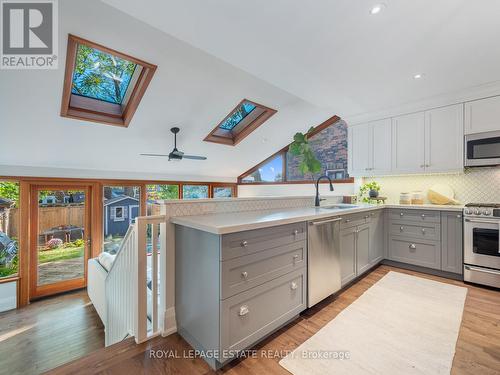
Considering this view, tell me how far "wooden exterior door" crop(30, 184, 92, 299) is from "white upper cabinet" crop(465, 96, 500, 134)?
673 centimetres

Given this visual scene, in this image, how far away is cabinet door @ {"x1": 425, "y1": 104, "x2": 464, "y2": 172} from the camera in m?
3.16

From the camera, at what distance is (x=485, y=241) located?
2670 mm

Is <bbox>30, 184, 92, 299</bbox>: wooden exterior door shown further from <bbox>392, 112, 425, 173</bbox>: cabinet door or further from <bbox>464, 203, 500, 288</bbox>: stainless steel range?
<bbox>464, 203, 500, 288</bbox>: stainless steel range

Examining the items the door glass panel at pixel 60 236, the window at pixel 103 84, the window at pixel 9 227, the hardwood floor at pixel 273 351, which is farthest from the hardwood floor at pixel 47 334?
the window at pixel 103 84

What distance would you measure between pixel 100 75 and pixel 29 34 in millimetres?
1046

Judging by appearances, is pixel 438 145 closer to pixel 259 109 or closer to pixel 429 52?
pixel 429 52

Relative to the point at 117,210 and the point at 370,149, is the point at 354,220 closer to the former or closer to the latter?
the point at 370,149

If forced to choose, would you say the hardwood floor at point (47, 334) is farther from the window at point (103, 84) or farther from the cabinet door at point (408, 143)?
the cabinet door at point (408, 143)

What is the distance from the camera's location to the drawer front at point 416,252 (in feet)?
10.0

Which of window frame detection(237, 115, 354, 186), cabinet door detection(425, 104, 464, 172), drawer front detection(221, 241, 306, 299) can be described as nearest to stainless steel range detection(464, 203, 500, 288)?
cabinet door detection(425, 104, 464, 172)

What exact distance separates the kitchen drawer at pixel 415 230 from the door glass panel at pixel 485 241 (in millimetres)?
357

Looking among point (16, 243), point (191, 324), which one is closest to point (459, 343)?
point (191, 324)

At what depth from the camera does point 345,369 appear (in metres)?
1.48

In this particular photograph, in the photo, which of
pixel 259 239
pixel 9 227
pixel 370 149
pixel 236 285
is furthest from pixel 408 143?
pixel 9 227
